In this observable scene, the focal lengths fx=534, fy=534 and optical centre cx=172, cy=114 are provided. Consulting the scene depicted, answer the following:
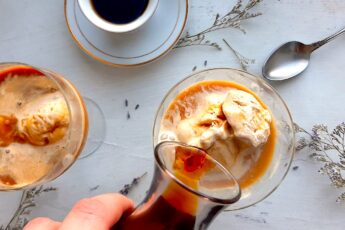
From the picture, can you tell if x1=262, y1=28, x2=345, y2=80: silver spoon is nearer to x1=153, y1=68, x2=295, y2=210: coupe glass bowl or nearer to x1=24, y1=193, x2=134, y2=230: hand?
x1=153, y1=68, x2=295, y2=210: coupe glass bowl

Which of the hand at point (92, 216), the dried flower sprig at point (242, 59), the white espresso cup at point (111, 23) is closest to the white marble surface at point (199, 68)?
the dried flower sprig at point (242, 59)

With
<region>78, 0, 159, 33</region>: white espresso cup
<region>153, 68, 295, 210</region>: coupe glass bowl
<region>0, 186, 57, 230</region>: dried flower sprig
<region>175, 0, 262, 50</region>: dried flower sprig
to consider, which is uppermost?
<region>78, 0, 159, 33</region>: white espresso cup

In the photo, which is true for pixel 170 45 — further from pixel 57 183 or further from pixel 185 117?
pixel 57 183

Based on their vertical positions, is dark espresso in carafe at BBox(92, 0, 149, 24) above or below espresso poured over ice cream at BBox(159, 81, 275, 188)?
above

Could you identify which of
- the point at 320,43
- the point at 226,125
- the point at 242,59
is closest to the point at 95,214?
the point at 226,125

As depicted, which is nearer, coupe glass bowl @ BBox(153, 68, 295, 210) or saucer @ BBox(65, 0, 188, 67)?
coupe glass bowl @ BBox(153, 68, 295, 210)

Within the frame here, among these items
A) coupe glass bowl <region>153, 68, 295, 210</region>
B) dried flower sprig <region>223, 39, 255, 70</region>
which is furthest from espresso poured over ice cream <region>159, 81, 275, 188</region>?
dried flower sprig <region>223, 39, 255, 70</region>

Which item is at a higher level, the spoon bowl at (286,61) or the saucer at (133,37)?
the saucer at (133,37)

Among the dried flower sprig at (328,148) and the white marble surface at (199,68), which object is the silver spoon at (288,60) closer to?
the white marble surface at (199,68)
